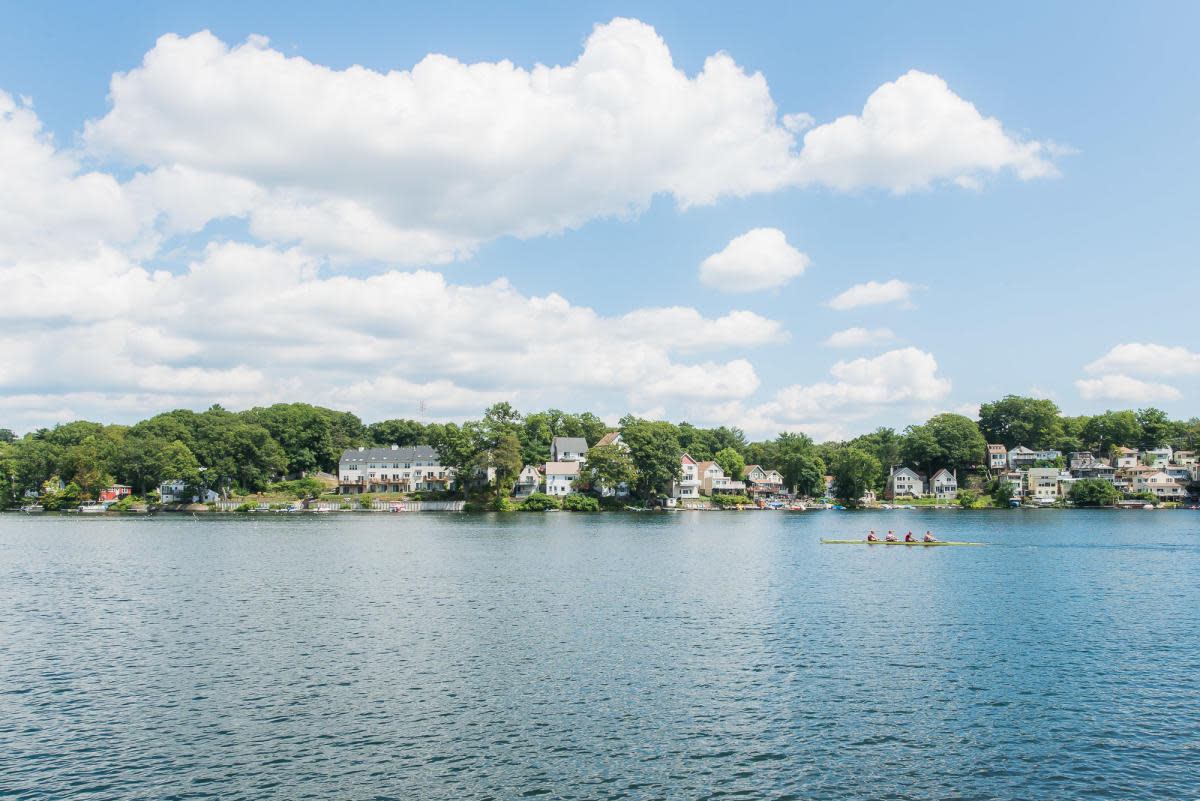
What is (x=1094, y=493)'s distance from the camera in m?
160

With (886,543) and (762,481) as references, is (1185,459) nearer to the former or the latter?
(762,481)

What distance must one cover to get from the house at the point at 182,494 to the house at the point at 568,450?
68999mm

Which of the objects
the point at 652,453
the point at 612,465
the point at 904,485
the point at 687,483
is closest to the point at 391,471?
the point at 612,465

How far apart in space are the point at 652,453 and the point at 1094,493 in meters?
101

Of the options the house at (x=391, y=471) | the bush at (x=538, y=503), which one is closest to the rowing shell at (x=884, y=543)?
the bush at (x=538, y=503)

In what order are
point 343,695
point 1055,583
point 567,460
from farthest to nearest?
point 567,460
point 1055,583
point 343,695

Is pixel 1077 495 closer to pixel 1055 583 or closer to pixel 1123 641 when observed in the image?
pixel 1055 583

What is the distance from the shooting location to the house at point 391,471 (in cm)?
16438

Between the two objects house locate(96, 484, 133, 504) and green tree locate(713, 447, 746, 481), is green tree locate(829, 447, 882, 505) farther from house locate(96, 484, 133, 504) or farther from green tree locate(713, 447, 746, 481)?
house locate(96, 484, 133, 504)

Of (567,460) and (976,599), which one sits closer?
(976,599)

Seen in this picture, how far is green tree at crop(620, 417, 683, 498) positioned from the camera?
13600 cm

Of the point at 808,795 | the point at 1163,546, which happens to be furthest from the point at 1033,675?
the point at 1163,546

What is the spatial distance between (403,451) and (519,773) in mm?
156337

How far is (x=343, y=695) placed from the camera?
23906mm
